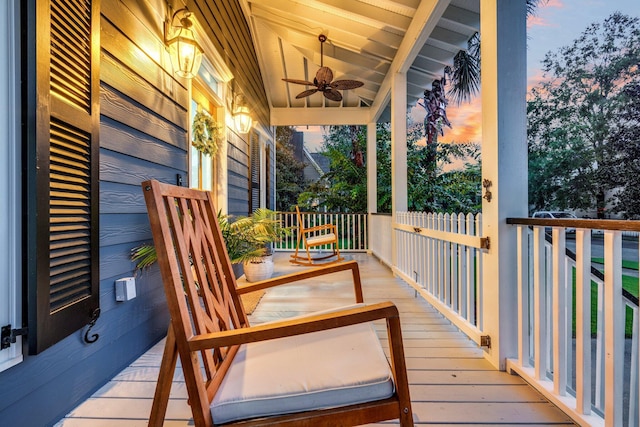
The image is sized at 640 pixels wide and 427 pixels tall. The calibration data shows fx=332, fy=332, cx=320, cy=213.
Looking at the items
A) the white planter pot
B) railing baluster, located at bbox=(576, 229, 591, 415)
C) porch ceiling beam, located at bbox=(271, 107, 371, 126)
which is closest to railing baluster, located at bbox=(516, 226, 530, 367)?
railing baluster, located at bbox=(576, 229, 591, 415)

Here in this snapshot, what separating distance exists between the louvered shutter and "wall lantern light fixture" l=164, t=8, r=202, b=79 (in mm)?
2757

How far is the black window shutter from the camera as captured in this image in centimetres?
111

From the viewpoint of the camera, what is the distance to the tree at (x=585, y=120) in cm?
225

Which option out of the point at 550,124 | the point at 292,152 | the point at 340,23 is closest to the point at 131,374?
the point at 550,124

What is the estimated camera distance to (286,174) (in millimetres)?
11055

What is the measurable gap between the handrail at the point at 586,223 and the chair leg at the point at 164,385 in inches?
55.5

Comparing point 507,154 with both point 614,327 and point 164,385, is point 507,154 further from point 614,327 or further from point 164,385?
point 164,385

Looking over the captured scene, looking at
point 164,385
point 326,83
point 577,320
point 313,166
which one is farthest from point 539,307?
point 313,166

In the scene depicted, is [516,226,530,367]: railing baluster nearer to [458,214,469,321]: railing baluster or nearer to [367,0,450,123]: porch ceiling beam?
[458,214,469,321]: railing baluster

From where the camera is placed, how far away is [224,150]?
3637 mm

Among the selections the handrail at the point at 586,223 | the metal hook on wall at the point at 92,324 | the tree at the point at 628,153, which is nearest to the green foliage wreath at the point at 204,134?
the metal hook on wall at the point at 92,324

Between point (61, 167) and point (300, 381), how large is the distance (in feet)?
3.93

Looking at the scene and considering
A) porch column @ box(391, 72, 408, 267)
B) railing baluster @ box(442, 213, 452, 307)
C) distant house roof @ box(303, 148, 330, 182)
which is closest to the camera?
railing baluster @ box(442, 213, 452, 307)

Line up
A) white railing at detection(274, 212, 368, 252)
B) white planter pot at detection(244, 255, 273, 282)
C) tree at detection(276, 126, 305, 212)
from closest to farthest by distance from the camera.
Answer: white planter pot at detection(244, 255, 273, 282)
white railing at detection(274, 212, 368, 252)
tree at detection(276, 126, 305, 212)
